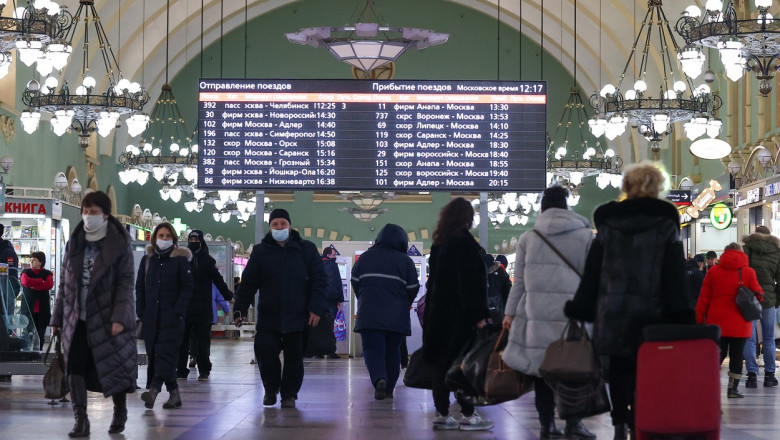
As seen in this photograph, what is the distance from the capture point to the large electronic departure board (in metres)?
14.0

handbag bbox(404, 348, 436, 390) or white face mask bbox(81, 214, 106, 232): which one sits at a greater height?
white face mask bbox(81, 214, 106, 232)

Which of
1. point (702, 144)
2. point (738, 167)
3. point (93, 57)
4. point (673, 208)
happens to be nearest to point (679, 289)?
point (673, 208)

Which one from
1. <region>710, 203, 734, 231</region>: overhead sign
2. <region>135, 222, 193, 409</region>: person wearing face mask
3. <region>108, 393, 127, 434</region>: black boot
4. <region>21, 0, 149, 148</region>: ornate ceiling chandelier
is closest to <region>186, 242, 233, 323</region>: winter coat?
<region>135, 222, 193, 409</region>: person wearing face mask

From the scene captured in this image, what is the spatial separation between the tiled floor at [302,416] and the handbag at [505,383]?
67 cm

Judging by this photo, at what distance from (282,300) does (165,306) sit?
2.93ft

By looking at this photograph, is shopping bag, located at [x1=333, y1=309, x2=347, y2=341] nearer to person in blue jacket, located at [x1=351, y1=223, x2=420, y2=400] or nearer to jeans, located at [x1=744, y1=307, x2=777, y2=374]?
jeans, located at [x1=744, y1=307, x2=777, y2=374]

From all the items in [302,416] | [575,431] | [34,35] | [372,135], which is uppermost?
[34,35]

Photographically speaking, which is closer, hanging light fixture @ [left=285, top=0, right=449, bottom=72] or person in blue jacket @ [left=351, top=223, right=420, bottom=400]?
person in blue jacket @ [left=351, top=223, right=420, bottom=400]

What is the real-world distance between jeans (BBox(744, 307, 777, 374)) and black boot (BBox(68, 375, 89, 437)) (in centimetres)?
694

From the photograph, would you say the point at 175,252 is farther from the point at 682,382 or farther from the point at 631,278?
the point at 682,382

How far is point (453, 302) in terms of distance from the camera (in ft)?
27.9

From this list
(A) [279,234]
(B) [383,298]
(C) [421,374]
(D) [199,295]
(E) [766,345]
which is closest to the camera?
(C) [421,374]

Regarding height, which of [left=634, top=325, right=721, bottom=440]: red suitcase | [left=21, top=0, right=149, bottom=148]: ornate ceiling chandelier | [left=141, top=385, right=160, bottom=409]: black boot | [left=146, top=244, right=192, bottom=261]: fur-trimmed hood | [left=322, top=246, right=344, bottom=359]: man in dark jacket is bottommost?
[left=141, top=385, right=160, bottom=409]: black boot

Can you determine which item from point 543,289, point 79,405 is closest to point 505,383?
point 543,289
